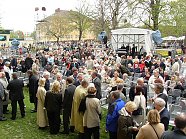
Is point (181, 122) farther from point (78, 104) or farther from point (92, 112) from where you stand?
point (78, 104)

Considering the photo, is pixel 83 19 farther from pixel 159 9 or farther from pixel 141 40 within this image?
pixel 141 40

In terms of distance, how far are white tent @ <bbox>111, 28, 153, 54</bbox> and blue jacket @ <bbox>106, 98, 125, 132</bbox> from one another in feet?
62.1

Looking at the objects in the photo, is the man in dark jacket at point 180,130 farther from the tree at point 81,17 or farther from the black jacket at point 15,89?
the tree at point 81,17

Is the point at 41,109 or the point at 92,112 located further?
the point at 41,109

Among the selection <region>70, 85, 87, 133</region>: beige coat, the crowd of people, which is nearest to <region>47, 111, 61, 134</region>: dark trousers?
the crowd of people

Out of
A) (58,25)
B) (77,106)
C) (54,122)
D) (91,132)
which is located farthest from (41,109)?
(58,25)

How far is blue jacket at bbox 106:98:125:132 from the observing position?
7.09 m

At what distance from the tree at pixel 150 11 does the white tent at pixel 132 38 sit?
819 cm

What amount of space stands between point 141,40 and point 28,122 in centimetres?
1920

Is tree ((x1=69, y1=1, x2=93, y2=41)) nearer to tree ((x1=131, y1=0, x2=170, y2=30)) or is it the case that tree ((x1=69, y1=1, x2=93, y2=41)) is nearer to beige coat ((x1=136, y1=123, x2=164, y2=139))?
tree ((x1=131, y1=0, x2=170, y2=30))

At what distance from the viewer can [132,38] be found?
29.0 m

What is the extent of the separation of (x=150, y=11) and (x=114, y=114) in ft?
101

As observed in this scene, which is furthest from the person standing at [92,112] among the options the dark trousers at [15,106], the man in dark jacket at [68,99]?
the dark trousers at [15,106]

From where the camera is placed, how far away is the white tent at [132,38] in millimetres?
25784
